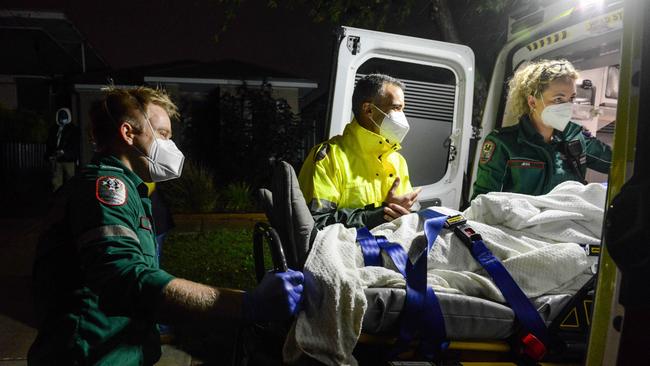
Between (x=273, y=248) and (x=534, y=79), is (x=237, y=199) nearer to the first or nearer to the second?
(x=534, y=79)

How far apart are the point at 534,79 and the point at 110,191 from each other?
259 cm

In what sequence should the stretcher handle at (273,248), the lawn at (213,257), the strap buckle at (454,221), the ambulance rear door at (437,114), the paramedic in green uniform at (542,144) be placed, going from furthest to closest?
the lawn at (213,257) → the ambulance rear door at (437,114) → the paramedic in green uniform at (542,144) → the strap buckle at (454,221) → the stretcher handle at (273,248)

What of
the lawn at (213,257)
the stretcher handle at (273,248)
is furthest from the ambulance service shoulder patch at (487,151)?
the lawn at (213,257)

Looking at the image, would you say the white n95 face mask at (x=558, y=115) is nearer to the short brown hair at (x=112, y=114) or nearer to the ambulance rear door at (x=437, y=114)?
the ambulance rear door at (x=437, y=114)

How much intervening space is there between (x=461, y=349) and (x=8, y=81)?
24.1m

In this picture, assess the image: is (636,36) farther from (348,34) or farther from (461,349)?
(348,34)

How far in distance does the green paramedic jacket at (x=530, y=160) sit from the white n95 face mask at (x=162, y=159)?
201 cm

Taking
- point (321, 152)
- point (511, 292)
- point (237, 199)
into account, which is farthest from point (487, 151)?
point (237, 199)

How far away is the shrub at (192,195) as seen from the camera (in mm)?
9859

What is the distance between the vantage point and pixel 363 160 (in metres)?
3.09

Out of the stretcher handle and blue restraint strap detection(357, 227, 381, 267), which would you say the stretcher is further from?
blue restraint strap detection(357, 227, 381, 267)

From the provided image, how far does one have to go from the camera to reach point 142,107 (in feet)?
6.43

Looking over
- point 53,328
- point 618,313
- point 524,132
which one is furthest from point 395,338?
point 524,132

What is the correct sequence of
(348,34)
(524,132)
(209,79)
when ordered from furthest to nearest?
(209,79), (348,34), (524,132)
